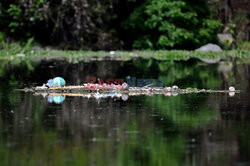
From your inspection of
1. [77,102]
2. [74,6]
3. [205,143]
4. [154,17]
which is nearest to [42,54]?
[74,6]

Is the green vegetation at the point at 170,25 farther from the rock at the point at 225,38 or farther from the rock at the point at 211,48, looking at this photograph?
the rock at the point at 225,38

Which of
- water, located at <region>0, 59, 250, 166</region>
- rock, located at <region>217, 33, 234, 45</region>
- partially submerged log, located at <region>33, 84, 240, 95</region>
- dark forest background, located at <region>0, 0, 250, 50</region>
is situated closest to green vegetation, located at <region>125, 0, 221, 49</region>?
dark forest background, located at <region>0, 0, 250, 50</region>

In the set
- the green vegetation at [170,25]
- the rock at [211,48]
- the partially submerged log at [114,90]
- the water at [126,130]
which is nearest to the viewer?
the water at [126,130]

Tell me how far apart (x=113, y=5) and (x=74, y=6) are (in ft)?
10.0

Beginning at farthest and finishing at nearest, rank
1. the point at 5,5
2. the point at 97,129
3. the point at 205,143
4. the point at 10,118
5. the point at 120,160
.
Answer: the point at 5,5, the point at 10,118, the point at 97,129, the point at 205,143, the point at 120,160

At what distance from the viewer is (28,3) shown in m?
28.8

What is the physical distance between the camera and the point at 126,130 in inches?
286

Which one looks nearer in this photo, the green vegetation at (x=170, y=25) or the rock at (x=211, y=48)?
the rock at (x=211, y=48)

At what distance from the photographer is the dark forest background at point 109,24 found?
2808cm

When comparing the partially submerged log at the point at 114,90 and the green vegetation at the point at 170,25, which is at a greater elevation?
the green vegetation at the point at 170,25

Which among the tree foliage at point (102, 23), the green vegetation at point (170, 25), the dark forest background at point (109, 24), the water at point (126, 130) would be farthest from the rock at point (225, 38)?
the water at point (126, 130)

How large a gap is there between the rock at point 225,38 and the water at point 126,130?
17.7m

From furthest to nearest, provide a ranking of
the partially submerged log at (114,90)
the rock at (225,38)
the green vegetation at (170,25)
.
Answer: the rock at (225,38), the green vegetation at (170,25), the partially submerged log at (114,90)

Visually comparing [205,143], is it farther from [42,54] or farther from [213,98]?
[42,54]
